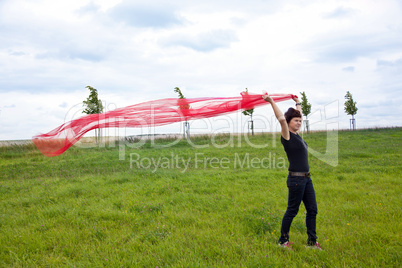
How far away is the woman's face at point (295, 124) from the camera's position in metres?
4.59

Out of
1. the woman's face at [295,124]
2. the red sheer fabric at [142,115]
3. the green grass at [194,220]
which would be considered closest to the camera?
the green grass at [194,220]

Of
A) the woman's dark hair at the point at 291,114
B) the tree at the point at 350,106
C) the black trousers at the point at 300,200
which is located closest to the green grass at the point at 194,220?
the black trousers at the point at 300,200

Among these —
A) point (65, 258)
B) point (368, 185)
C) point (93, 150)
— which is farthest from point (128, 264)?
point (93, 150)

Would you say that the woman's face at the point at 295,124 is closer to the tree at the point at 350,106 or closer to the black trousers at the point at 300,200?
the black trousers at the point at 300,200

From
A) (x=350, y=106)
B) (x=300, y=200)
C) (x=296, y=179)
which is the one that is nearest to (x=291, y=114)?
(x=296, y=179)

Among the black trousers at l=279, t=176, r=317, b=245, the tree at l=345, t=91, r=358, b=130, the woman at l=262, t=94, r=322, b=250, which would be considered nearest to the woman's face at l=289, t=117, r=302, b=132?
the woman at l=262, t=94, r=322, b=250

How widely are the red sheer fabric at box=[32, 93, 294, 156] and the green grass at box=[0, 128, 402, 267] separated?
1.83 m

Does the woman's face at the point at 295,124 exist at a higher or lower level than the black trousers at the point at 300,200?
higher

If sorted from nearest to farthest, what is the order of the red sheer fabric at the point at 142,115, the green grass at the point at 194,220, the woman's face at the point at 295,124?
the green grass at the point at 194,220
the woman's face at the point at 295,124
the red sheer fabric at the point at 142,115

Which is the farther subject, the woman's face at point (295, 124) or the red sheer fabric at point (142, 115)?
the red sheer fabric at point (142, 115)

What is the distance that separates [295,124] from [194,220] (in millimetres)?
3081

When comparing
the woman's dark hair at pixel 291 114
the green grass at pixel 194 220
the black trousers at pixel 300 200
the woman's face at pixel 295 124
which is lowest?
the green grass at pixel 194 220

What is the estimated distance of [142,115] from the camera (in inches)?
263

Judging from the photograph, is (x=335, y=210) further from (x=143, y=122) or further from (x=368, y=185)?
(x=143, y=122)
